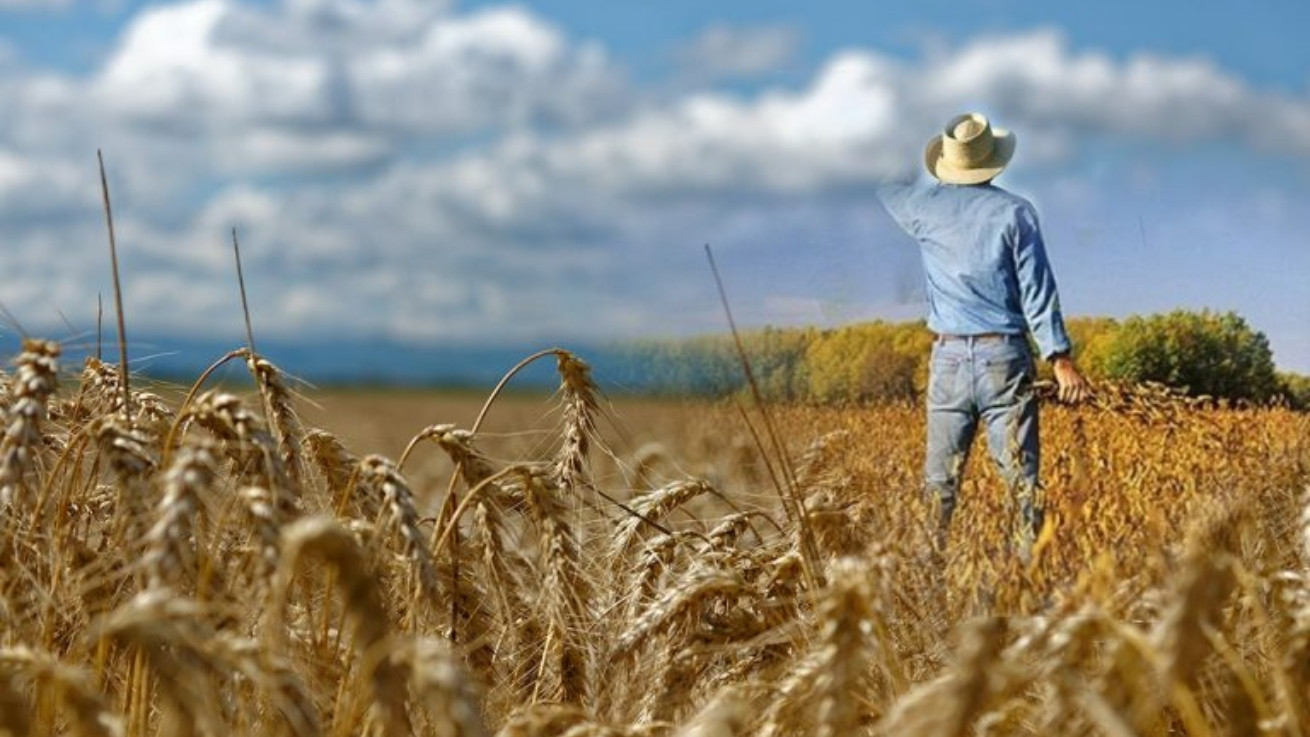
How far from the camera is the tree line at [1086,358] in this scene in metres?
4.14

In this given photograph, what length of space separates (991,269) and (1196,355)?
2.05 ft

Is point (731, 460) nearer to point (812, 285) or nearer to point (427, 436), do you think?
point (812, 285)

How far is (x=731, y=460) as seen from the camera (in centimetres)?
618

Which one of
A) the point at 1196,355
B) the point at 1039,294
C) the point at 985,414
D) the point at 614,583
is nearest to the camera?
the point at 614,583

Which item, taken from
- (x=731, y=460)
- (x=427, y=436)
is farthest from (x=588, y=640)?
(x=731, y=460)

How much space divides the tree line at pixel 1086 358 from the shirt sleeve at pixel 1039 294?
0.10m

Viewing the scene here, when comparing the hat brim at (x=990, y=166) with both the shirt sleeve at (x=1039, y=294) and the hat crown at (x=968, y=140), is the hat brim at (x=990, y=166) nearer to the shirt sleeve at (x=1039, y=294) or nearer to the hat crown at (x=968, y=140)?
the hat crown at (x=968, y=140)

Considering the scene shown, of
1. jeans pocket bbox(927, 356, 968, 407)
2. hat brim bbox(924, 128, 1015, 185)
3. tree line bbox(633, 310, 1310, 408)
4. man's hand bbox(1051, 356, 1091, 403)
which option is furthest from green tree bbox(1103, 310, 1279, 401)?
hat brim bbox(924, 128, 1015, 185)

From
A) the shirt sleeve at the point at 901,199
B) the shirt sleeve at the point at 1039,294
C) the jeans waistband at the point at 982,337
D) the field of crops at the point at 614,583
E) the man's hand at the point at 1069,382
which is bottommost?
the field of crops at the point at 614,583

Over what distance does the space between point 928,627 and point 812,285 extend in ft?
4.23

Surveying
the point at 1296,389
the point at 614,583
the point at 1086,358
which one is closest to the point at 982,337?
the point at 1086,358

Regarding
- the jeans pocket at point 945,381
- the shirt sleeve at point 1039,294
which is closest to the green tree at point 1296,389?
the shirt sleeve at point 1039,294

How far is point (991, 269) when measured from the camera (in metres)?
3.97

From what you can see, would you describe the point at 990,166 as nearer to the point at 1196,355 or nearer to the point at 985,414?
the point at 985,414
